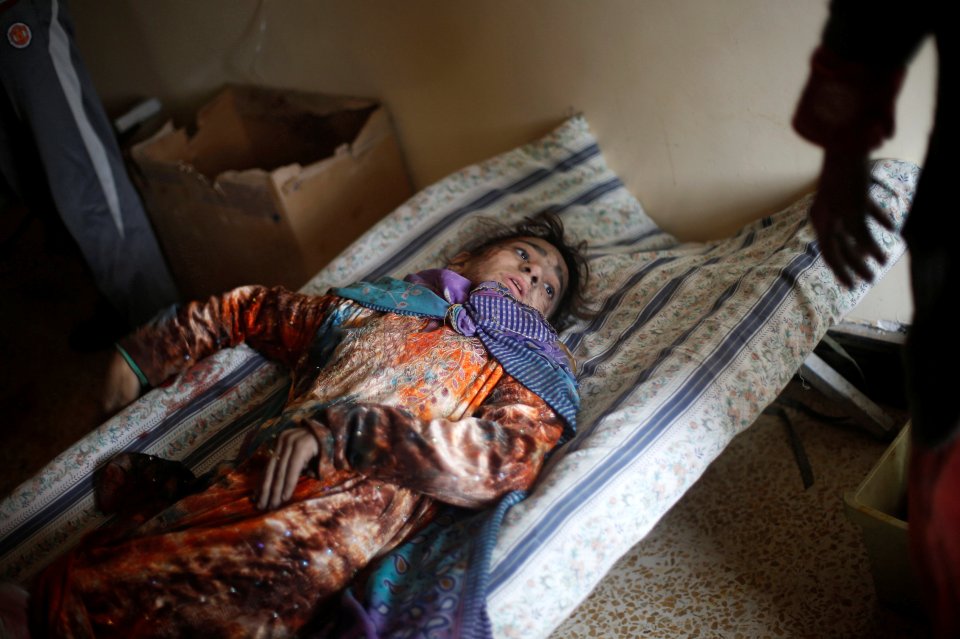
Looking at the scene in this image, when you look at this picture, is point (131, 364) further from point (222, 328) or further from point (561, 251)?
point (561, 251)

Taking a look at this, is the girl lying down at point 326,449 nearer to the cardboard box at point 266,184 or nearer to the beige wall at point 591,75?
the beige wall at point 591,75

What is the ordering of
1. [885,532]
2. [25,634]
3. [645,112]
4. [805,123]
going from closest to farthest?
1. [805,123]
2. [25,634]
3. [885,532]
4. [645,112]

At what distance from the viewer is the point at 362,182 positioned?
8.54ft

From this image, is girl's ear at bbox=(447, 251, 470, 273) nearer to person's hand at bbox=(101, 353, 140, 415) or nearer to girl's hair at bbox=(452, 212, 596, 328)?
girl's hair at bbox=(452, 212, 596, 328)

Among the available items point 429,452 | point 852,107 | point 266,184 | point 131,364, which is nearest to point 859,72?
point 852,107

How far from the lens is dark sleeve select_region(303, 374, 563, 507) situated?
1238mm

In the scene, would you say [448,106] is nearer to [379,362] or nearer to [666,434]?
[379,362]

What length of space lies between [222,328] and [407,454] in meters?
0.71

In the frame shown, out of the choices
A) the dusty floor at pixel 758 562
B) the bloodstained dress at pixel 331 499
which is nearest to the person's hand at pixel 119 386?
the bloodstained dress at pixel 331 499

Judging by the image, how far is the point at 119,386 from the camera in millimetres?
1727

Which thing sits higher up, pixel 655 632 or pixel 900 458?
pixel 900 458

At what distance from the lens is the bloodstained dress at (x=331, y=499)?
3.81ft

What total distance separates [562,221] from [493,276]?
1.62 ft

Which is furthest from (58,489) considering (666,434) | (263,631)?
(666,434)
